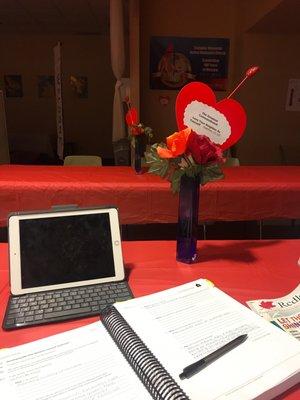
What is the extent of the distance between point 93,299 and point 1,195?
1297 millimetres

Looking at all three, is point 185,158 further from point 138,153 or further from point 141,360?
point 138,153

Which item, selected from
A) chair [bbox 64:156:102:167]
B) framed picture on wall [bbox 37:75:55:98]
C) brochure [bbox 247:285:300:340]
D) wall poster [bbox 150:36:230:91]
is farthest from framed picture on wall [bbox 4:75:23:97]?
brochure [bbox 247:285:300:340]

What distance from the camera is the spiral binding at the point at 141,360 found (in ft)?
1.74

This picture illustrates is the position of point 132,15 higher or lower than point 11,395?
higher

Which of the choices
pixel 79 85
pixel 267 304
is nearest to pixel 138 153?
pixel 267 304

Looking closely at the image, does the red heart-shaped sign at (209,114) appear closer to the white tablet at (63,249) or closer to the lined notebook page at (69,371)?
the white tablet at (63,249)

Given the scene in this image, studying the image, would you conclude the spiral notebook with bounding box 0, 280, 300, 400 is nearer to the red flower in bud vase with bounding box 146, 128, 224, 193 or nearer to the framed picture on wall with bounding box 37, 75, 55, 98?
the red flower in bud vase with bounding box 146, 128, 224, 193

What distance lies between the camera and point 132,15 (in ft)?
10.5

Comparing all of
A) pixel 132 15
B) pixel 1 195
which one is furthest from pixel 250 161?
pixel 1 195

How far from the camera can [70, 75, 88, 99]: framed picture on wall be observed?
5922 millimetres

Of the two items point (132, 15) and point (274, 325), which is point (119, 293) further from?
point (132, 15)

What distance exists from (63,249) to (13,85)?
5.77m

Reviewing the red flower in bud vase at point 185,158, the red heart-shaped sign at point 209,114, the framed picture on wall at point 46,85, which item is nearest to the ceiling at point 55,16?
the framed picture on wall at point 46,85

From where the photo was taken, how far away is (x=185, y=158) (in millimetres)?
968
